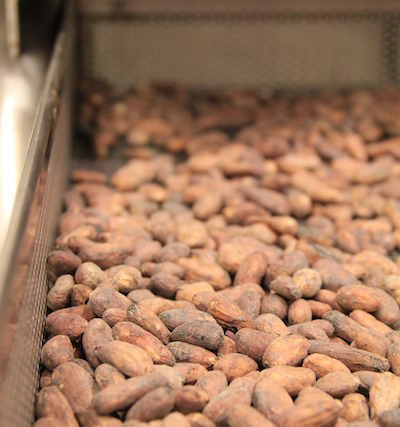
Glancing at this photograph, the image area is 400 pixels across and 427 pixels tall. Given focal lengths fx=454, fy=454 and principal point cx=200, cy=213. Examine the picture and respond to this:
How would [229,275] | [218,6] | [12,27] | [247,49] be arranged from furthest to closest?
[247,49] < [218,6] < [12,27] < [229,275]

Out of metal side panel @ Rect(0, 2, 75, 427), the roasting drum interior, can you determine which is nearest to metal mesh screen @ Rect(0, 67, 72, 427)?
metal side panel @ Rect(0, 2, 75, 427)

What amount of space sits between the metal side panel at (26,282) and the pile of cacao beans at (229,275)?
3 cm

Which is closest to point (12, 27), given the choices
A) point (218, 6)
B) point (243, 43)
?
point (218, 6)

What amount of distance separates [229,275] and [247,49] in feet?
3.53

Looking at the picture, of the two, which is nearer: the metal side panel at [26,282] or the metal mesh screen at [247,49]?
the metal side panel at [26,282]

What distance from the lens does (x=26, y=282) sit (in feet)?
1.73

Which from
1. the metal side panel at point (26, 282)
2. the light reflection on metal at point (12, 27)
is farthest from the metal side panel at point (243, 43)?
the metal side panel at point (26, 282)

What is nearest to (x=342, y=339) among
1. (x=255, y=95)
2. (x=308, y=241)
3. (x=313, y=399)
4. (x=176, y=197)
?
(x=313, y=399)

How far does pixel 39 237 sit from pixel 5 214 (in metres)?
0.20

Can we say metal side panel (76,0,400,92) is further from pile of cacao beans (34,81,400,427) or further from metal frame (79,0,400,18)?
pile of cacao beans (34,81,400,427)

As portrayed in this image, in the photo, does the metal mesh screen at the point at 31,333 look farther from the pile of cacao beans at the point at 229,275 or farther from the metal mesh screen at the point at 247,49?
the metal mesh screen at the point at 247,49

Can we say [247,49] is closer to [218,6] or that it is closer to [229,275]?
[218,6]

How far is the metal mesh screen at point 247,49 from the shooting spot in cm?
155

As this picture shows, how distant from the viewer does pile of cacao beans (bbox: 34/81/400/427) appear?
1.71 ft
